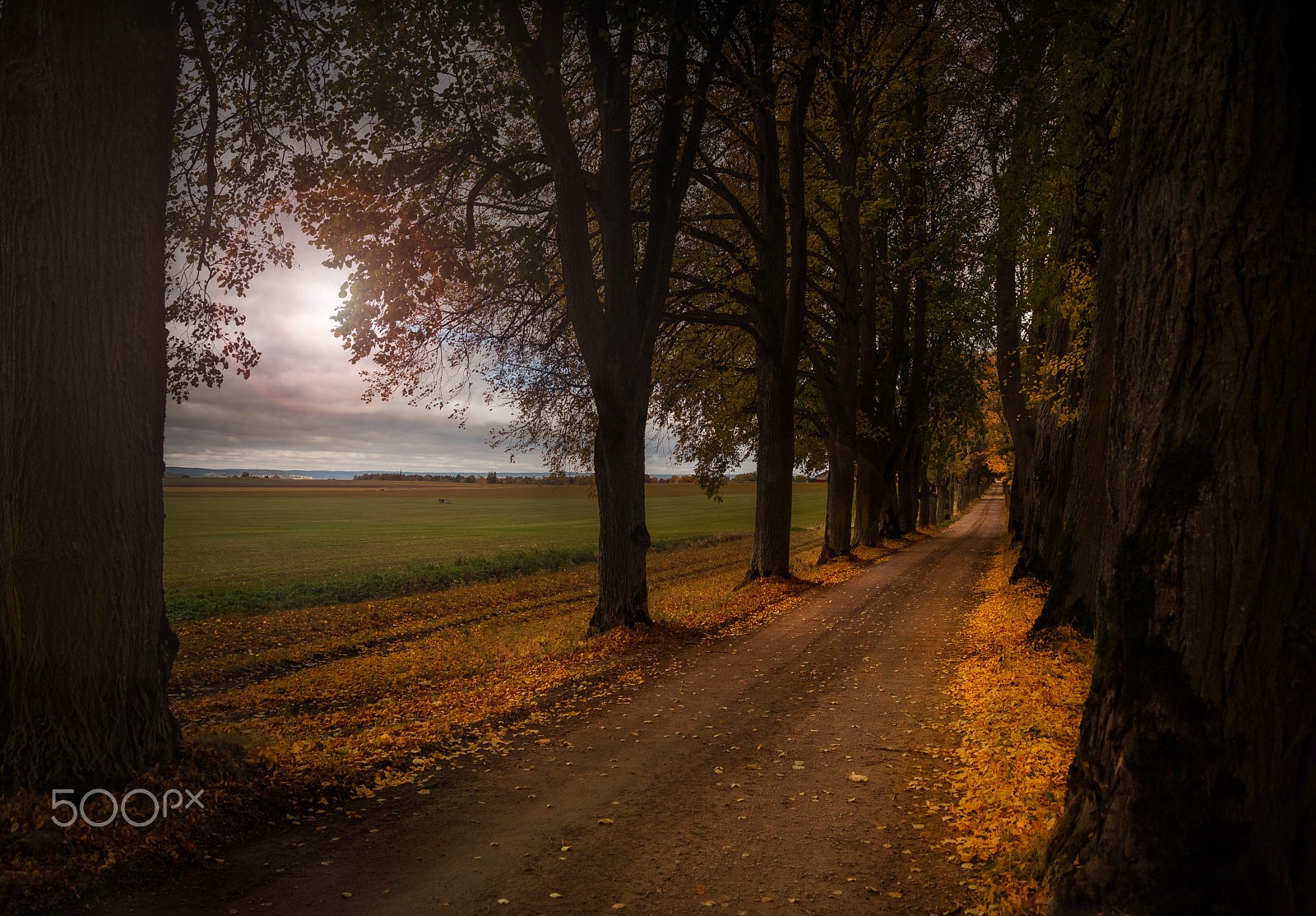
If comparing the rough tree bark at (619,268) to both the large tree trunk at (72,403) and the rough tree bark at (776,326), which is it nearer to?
the rough tree bark at (776,326)

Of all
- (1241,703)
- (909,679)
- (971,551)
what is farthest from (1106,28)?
(971,551)

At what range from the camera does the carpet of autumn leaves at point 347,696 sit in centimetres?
462

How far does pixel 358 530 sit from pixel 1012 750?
172ft

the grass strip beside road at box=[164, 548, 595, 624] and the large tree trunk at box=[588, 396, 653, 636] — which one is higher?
the large tree trunk at box=[588, 396, 653, 636]

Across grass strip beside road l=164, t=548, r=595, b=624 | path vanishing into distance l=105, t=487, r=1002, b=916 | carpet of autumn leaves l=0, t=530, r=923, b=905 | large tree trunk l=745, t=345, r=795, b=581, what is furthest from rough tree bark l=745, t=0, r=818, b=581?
grass strip beside road l=164, t=548, r=595, b=624

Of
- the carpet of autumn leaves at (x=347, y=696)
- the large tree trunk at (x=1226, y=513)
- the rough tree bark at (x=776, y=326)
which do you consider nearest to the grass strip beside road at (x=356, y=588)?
the carpet of autumn leaves at (x=347, y=696)

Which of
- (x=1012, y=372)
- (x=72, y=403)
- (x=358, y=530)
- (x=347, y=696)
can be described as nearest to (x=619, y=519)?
(x=347, y=696)

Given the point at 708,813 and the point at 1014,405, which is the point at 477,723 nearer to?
the point at 708,813

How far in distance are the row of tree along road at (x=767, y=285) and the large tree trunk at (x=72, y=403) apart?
23 mm

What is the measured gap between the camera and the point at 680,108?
1191 centimetres

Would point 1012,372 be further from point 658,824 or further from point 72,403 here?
point 72,403

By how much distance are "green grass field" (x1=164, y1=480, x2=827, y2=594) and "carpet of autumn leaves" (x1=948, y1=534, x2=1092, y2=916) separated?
11.0 meters

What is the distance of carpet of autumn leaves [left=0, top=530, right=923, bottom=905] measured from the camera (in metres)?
4.62

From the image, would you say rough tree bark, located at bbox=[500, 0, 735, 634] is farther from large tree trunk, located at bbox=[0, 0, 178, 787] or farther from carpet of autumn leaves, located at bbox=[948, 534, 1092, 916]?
large tree trunk, located at bbox=[0, 0, 178, 787]
